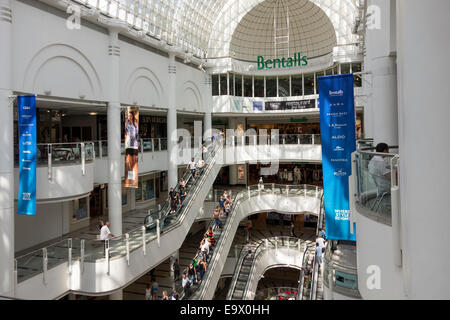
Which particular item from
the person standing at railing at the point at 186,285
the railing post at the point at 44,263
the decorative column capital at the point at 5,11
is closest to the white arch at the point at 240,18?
the decorative column capital at the point at 5,11

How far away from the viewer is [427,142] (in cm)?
353

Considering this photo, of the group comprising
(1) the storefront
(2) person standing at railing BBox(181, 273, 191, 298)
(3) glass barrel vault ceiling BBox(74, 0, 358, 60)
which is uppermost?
(3) glass barrel vault ceiling BBox(74, 0, 358, 60)

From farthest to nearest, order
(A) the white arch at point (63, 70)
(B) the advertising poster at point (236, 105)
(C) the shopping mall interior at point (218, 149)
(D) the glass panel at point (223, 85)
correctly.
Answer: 1. (B) the advertising poster at point (236, 105)
2. (D) the glass panel at point (223, 85)
3. (A) the white arch at point (63, 70)
4. (C) the shopping mall interior at point (218, 149)

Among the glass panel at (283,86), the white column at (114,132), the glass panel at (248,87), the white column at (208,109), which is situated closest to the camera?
the white column at (114,132)

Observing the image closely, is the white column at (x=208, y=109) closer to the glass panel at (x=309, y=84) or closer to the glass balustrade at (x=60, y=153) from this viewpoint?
the glass panel at (x=309, y=84)

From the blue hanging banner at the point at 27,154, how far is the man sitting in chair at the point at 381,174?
36.8ft

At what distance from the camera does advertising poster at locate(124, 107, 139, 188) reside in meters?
17.8

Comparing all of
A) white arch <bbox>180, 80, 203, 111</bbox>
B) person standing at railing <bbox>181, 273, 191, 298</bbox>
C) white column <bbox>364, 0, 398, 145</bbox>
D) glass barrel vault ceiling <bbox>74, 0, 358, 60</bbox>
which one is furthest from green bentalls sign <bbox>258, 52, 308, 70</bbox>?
person standing at railing <bbox>181, 273, 191, 298</bbox>

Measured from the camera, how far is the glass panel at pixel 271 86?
1353 inches

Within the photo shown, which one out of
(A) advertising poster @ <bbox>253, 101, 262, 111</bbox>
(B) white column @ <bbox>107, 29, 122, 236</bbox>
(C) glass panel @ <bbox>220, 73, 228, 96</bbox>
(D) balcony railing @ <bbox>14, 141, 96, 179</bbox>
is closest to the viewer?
(D) balcony railing @ <bbox>14, 141, 96, 179</bbox>

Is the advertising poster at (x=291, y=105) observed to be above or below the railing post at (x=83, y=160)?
above

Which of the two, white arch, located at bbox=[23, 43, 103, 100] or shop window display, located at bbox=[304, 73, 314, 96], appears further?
shop window display, located at bbox=[304, 73, 314, 96]

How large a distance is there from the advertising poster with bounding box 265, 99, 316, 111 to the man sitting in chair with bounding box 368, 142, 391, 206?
27119 millimetres

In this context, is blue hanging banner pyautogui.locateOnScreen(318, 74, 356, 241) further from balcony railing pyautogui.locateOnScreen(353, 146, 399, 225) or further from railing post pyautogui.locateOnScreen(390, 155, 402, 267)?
railing post pyautogui.locateOnScreen(390, 155, 402, 267)
